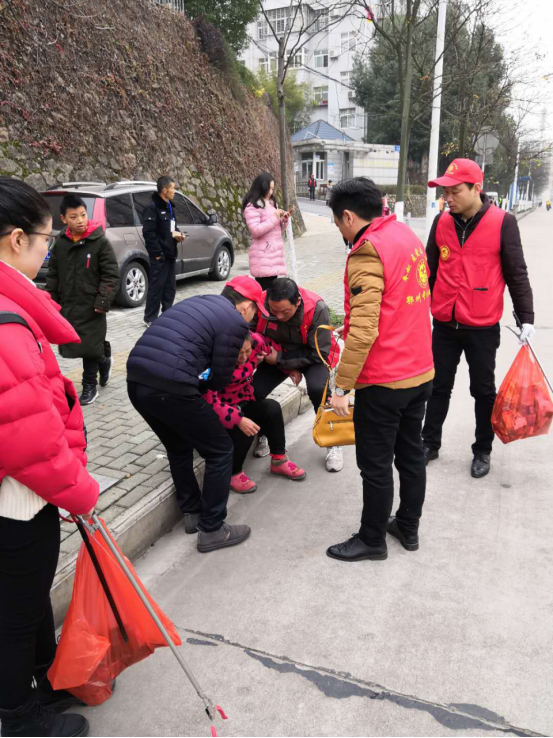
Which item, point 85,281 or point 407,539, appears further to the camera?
point 85,281

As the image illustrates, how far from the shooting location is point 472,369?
157 inches

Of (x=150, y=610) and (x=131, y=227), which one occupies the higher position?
(x=131, y=227)

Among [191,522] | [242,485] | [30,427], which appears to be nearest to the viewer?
[30,427]

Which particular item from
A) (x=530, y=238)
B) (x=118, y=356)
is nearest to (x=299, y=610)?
(x=118, y=356)

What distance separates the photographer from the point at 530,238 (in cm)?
2259

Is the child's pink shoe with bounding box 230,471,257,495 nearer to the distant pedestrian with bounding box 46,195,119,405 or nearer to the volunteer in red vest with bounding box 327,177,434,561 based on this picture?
the volunteer in red vest with bounding box 327,177,434,561

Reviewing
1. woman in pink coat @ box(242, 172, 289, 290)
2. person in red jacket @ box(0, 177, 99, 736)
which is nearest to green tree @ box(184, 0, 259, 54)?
woman in pink coat @ box(242, 172, 289, 290)

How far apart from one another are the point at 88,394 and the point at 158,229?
2.81m

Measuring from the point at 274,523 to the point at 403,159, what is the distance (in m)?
10.9

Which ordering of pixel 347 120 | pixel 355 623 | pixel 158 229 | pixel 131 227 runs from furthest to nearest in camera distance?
pixel 347 120 < pixel 131 227 < pixel 158 229 < pixel 355 623

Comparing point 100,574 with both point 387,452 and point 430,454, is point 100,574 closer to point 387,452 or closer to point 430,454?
point 387,452

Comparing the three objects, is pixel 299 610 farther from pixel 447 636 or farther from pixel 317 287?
pixel 317 287

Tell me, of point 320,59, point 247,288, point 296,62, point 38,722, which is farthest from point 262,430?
point 320,59

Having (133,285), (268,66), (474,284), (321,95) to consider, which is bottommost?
(133,285)
